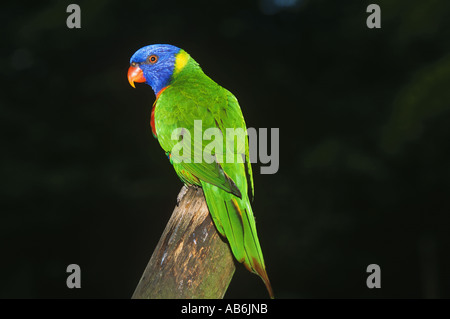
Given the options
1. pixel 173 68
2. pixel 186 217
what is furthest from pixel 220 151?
pixel 173 68

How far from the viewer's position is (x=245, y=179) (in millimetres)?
2197

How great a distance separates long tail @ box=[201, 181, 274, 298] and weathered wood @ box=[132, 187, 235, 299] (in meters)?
0.07

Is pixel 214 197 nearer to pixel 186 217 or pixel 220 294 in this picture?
pixel 186 217

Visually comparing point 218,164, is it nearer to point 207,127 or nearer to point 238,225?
point 207,127

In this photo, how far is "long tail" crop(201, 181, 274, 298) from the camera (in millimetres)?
1863

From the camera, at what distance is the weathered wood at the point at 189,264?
1.88 m

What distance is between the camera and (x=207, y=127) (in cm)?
221

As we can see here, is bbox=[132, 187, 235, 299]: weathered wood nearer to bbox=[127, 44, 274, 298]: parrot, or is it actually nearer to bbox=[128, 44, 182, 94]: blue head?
bbox=[127, 44, 274, 298]: parrot

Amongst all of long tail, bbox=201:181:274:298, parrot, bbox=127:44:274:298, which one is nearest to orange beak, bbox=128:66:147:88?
parrot, bbox=127:44:274:298

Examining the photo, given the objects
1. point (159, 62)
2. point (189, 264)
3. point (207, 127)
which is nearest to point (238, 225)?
point (189, 264)

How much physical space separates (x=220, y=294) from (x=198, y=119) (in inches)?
35.8

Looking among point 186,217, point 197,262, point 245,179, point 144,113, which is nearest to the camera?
point 197,262
